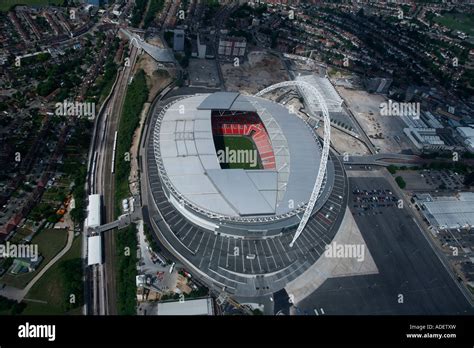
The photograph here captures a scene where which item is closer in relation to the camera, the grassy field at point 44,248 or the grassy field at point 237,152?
the grassy field at point 44,248

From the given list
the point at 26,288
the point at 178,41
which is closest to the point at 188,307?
the point at 26,288

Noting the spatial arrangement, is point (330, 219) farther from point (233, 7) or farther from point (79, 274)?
point (233, 7)

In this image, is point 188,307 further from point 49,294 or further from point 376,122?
point 376,122

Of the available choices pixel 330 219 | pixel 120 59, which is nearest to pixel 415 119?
pixel 330 219

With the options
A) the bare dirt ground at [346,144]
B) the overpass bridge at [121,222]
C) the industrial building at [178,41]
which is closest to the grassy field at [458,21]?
the bare dirt ground at [346,144]

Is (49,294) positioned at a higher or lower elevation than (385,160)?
lower

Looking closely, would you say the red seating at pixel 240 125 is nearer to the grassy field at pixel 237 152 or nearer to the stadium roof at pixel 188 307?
the grassy field at pixel 237 152
